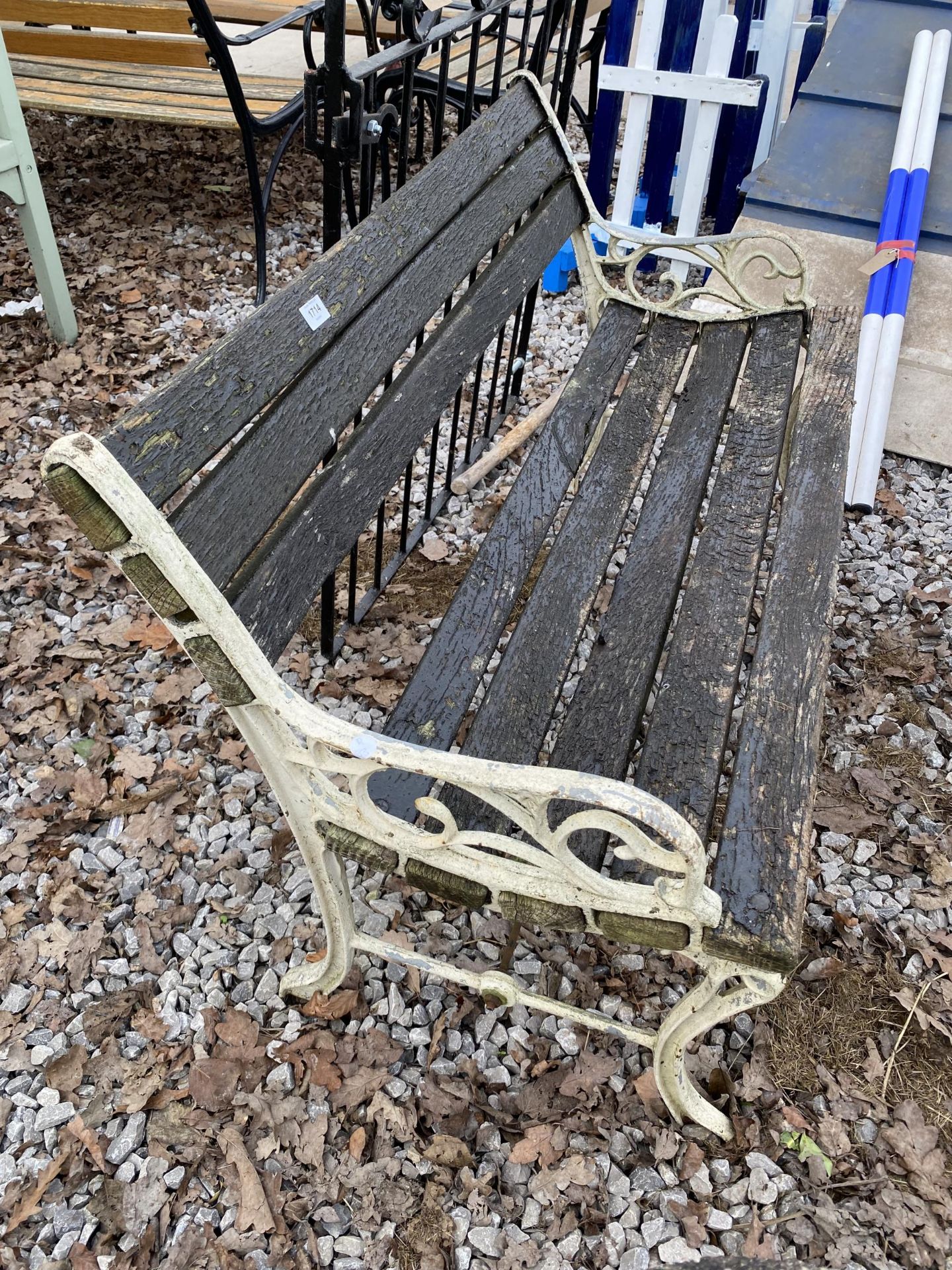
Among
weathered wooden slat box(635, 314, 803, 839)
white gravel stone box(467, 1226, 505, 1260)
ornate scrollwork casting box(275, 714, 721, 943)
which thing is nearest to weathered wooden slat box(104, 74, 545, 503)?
ornate scrollwork casting box(275, 714, 721, 943)

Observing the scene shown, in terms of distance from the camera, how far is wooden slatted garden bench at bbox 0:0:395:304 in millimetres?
3859

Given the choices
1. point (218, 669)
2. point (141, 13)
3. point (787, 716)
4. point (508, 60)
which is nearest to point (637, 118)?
point (508, 60)

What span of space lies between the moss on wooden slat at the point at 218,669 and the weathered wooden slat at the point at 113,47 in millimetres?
4618

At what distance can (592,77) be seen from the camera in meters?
5.05

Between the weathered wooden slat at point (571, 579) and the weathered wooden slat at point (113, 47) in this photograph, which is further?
the weathered wooden slat at point (113, 47)

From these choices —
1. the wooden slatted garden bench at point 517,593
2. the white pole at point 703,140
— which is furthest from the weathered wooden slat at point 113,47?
the wooden slatted garden bench at point 517,593

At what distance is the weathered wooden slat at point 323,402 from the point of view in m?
1.45

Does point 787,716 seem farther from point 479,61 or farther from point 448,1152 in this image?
point 479,61

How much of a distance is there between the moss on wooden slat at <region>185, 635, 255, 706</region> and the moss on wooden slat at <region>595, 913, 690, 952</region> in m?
0.63

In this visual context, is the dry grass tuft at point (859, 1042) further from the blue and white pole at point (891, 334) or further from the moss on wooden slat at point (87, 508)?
the blue and white pole at point (891, 334)

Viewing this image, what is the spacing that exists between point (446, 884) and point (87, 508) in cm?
79

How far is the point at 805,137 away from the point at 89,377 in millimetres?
3176

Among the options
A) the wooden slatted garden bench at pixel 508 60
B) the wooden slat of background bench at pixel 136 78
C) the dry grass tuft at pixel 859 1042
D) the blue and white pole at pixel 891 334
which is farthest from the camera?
the wooden slat of background bench at pixel 136 78

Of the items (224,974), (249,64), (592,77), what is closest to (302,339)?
(224,974)
